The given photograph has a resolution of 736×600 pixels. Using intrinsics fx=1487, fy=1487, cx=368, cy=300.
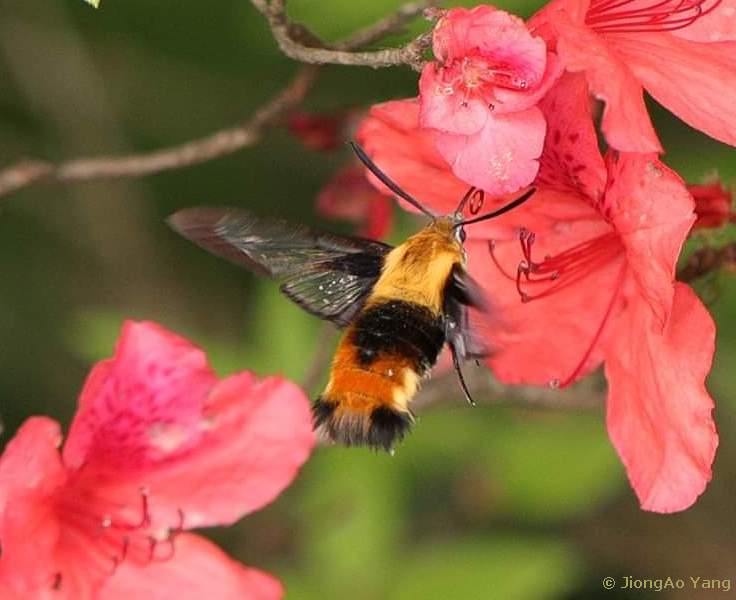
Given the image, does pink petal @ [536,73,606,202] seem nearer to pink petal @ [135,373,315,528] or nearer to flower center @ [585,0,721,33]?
flower center @ [585,0,721,33]

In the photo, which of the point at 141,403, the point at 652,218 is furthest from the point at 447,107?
the point at 141,403

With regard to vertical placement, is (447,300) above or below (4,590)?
above

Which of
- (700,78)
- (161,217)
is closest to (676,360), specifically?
(700,78)

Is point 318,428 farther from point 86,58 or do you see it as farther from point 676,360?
point 86,58

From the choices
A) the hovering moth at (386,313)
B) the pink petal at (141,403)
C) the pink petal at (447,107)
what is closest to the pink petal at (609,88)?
the pink petal at (447,107)

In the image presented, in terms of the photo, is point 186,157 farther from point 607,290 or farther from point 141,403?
point 607,290
